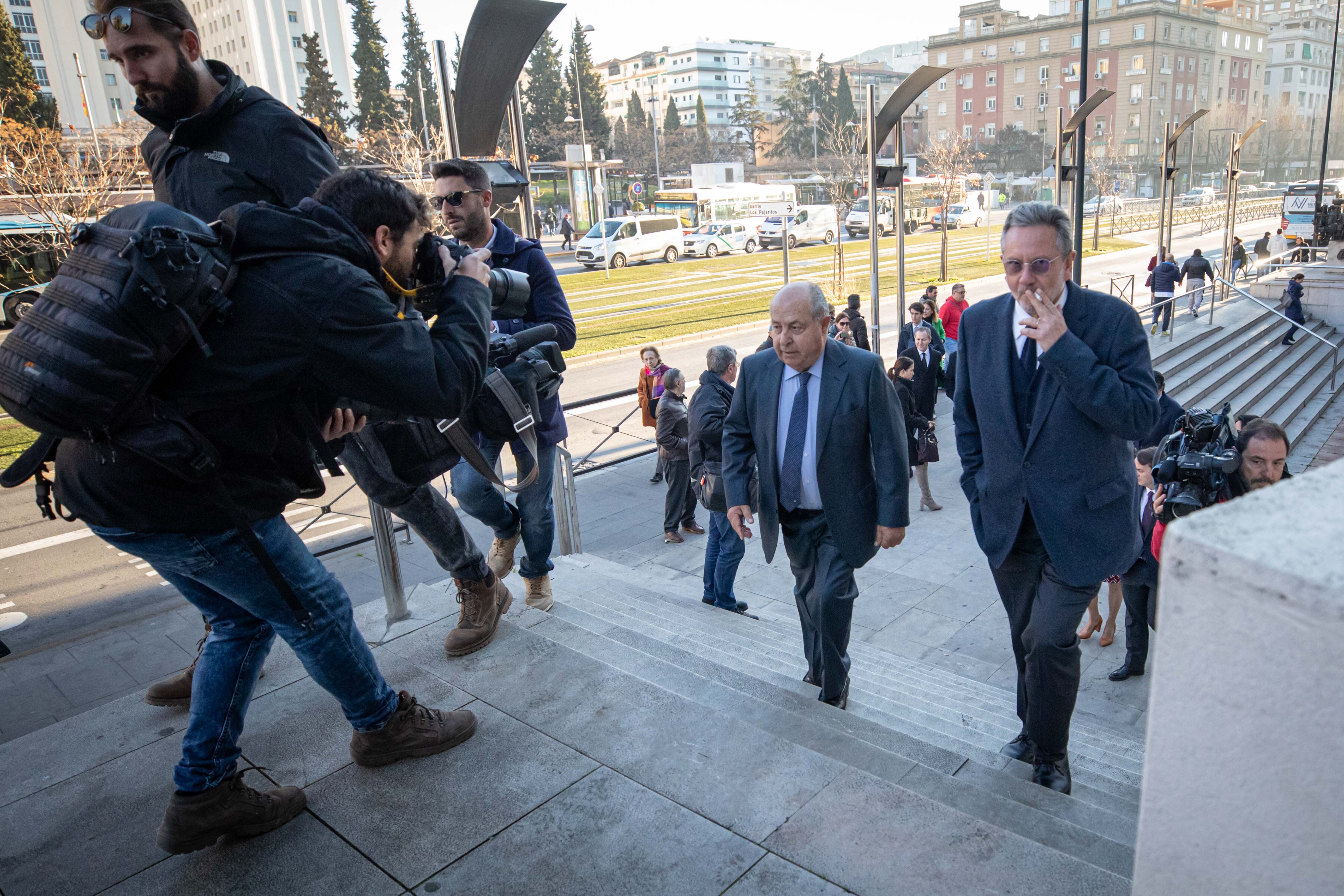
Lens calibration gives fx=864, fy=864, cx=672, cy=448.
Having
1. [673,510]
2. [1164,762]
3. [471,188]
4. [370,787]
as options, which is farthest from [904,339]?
[1164,762]

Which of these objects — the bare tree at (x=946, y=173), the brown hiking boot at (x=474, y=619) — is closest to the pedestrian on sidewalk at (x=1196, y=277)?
the bare tree at (x=946, y=173)

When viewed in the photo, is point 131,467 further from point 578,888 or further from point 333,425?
point 578,888

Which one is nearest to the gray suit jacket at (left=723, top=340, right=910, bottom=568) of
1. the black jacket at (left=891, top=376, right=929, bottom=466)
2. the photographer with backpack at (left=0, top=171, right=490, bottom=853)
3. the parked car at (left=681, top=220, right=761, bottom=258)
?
the photographer with backpack at (left=0, top=171, right=490, bottom=853)

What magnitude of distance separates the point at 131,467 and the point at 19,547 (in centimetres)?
949

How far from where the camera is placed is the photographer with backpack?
184 centimetres

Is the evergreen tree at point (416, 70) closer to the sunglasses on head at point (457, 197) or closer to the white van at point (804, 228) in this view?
the white van at point (804, 228)

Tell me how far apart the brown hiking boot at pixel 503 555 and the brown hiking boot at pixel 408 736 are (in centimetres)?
134

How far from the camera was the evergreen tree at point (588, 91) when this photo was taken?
2945 inches

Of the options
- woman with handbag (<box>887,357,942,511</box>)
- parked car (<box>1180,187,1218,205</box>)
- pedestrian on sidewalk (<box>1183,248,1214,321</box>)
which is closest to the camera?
woman with handbag (<box>887,357,942,511</box>)

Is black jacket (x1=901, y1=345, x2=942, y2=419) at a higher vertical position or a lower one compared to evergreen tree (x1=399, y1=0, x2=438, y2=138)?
lower

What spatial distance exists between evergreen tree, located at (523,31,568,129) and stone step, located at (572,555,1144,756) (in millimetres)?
74036

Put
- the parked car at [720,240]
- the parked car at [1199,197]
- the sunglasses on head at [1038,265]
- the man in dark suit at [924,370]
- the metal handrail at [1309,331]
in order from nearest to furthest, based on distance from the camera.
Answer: the sunglasses on head at [1038,265] → the man in dark suit at [924,370] → the metal handrail at [1309,331] → the parked car at [720,240] → the parked car at [1199,197]

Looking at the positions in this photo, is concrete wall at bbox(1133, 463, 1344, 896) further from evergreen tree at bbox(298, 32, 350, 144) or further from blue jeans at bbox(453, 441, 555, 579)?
evergreen tree at bbox(298, 32, 350, 144)

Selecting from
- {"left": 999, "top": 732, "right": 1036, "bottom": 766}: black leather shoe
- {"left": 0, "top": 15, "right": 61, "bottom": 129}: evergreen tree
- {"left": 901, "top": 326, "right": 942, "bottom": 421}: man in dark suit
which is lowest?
{"left": 999, "top": 732, "right": 1036, "bottom": 766}: black leather shoe
